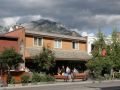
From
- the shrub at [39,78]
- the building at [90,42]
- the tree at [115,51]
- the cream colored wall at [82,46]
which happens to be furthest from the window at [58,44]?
the shrub at [39,78]

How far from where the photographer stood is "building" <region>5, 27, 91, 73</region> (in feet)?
168

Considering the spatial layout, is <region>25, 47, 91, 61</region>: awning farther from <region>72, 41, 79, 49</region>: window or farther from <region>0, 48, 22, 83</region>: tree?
<region>0, 48, 22, 83</region>: tree

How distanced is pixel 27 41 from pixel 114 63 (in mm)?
13555

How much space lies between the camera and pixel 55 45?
56219mm

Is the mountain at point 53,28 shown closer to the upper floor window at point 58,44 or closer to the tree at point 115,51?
the tree at point 115,51

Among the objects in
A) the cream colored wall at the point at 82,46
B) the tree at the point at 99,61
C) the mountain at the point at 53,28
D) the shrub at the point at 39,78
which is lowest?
the shrub at the point at 39,78

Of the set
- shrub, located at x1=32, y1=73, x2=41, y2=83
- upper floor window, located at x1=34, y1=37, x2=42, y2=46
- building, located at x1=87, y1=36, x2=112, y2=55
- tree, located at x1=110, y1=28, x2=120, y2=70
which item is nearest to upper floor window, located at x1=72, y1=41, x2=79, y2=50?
building, located at x1=87, y1=36, x2=112, y2=55

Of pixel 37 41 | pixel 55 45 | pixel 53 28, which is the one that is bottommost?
pixel 55 45

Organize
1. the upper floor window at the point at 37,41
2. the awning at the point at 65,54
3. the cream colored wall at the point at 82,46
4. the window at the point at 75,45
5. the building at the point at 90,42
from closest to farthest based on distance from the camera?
the awning at the point at 65,54 < the upper floor window at the point at 37,41 < the window at the point at 75,45 < the cream colored wall at the point at 82,46 < the building at the point at 90,42

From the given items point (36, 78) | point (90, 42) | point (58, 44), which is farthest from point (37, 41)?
point (36, 78)

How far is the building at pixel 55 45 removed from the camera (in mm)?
51125

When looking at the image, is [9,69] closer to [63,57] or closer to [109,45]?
[63,57]

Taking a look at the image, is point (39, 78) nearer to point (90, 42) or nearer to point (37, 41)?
point (37, 41)

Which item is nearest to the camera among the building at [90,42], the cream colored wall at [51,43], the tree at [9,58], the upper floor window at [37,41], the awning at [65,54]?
the tree at [9,58]
